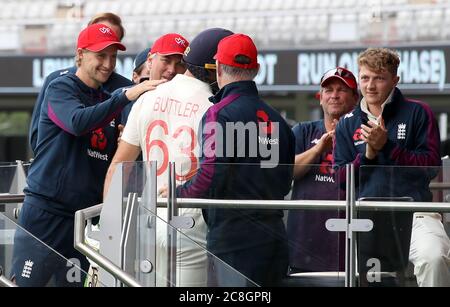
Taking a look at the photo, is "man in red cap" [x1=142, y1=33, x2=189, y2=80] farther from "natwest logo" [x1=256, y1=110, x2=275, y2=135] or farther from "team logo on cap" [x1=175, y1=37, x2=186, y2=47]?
"natwest logo" [x1=256, y1=110, x2=275, y2=135]

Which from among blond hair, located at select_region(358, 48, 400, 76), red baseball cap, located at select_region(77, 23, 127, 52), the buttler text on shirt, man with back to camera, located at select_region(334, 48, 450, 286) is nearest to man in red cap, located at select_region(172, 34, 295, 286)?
the buttler text on shirt

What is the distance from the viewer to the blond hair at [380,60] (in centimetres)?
522

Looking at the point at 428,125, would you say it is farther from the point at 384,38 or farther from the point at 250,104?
the point at 384,38

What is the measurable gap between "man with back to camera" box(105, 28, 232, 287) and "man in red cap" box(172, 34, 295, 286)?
87 mm

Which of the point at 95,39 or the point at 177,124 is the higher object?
the point at 95,39

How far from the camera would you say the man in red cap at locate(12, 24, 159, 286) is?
5457mm

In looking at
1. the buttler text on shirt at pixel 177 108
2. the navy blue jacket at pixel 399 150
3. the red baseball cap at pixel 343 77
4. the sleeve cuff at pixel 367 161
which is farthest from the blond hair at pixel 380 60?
the buttler text on shirt at pixel 177 108

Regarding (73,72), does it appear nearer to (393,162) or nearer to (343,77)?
(343,77)

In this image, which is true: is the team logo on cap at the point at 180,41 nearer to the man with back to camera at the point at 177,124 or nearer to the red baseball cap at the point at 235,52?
the man with back to camera at the point at 177,124

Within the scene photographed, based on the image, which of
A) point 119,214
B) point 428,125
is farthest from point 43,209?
point 428,125

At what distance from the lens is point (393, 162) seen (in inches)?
195

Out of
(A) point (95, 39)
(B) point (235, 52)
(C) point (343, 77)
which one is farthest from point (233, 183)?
(C) point (343, 77)

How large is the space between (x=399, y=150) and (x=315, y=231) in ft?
1.91

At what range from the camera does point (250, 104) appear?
470cm
